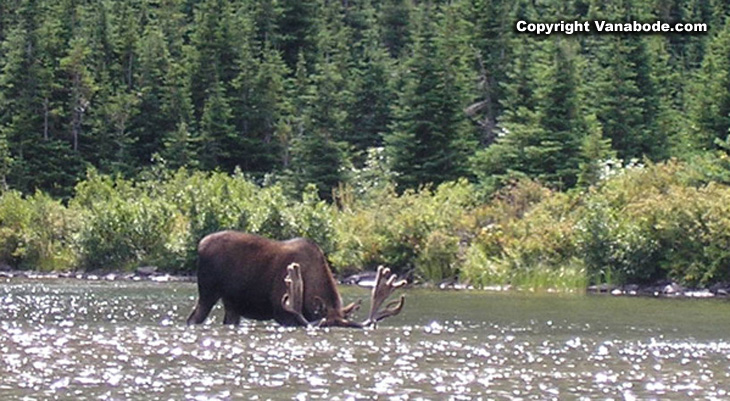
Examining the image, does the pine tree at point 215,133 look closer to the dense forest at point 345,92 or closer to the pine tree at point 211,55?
the dense forest at point 345,92

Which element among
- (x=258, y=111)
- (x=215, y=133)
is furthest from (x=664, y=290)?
(x=258, y=111)

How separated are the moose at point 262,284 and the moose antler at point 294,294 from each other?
0.03m

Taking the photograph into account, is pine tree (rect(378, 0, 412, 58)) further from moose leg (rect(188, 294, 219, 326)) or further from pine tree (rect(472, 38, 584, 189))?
moose leg (rect(188, 294, 219, 326))

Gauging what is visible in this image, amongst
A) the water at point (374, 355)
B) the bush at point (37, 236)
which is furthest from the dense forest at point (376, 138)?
the water at point (374, 355)

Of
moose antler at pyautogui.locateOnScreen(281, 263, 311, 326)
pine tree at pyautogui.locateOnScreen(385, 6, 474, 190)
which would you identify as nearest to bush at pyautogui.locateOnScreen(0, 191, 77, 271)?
pine tree at pyautogui.locateOnScreen(385, 6, 474, 190)

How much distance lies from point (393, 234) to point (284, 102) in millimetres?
39310

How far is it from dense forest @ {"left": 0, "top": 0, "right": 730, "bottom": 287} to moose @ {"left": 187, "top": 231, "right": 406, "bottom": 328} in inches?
900

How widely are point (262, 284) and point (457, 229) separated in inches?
1194

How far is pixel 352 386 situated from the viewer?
72.3ft

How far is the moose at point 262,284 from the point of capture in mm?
33875

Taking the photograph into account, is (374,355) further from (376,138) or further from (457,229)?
→ (376,138)

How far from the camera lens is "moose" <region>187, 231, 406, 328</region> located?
111 ft

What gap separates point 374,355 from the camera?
26.9m

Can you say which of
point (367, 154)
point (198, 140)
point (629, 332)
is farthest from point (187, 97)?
point (629, 332)
